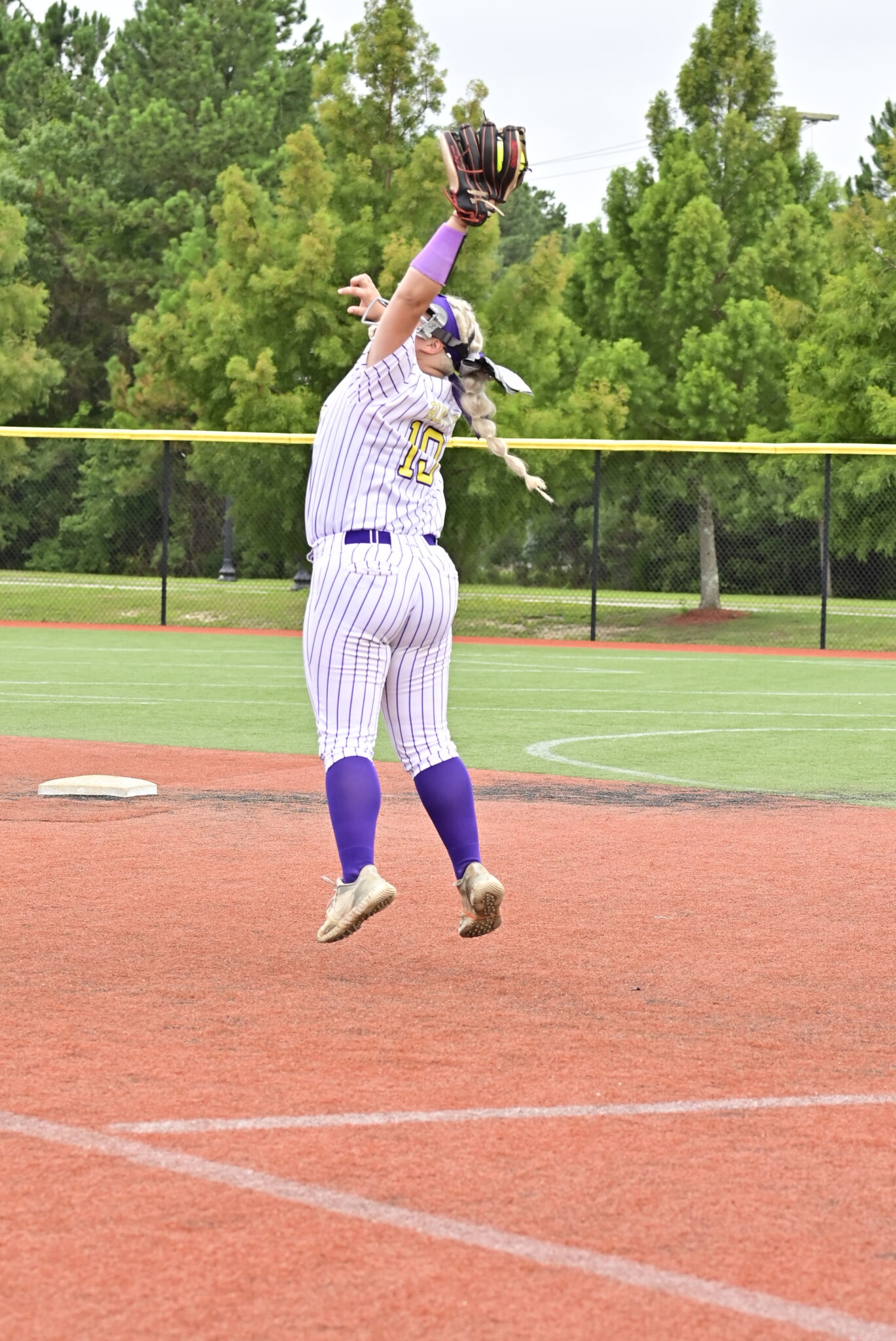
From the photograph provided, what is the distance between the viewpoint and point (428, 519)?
569 cm

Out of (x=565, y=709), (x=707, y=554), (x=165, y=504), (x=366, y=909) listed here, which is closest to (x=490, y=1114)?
(x=366, y=909)

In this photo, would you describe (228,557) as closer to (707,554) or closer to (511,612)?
(511,612)

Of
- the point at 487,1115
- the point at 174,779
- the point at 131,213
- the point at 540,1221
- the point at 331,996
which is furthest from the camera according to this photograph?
the point at 131,213

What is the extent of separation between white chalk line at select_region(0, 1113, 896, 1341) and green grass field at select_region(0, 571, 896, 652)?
2222cm

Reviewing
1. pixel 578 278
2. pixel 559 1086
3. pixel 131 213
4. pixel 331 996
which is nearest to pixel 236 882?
pixel 331 996

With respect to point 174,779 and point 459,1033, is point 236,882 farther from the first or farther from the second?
point 174,779

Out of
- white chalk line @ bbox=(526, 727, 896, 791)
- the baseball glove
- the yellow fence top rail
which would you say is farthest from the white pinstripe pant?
the yellow fence top rail

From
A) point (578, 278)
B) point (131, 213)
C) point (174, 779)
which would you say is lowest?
point (174, 779)

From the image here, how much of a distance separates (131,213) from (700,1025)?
158ft

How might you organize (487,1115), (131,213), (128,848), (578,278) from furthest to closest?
(131,213)
(578,278)
(128,848)
(487,1115)

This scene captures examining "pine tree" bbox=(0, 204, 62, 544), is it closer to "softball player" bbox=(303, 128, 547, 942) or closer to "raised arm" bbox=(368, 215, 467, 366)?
"softball player" bbox=(303, 128, 547, 942)

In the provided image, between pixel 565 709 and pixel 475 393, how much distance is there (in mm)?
9161

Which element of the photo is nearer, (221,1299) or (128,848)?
(221,1299)

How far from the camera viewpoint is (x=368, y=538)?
217 inches
